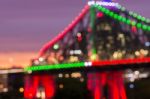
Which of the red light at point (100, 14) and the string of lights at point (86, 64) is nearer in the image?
the string of lights at point (86, 64)

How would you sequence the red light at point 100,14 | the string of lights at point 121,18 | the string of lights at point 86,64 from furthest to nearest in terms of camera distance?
1. the red light at point 100,14
2. the string of lights at point 121,18
3. the string of lights at point 86,64

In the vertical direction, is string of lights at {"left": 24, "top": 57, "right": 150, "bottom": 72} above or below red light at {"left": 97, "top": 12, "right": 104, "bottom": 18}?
below

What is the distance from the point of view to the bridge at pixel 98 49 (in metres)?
91.8

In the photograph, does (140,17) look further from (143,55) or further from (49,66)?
(49,66)

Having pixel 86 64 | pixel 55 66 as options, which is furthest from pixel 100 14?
pixel 86 64

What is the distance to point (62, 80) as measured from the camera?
128500 millimetres

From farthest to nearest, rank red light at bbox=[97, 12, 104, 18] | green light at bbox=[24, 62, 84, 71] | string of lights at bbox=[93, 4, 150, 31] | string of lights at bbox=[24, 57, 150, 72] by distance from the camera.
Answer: red light at bbox=[97, 12, 104, 18] → green light at bbox=[24, 62, 84, 71] → string of lights at bbox=[93, 4, 150, 31] → string of lights at bbox=[24, 57, 150, 72]

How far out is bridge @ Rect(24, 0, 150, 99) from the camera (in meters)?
91.8

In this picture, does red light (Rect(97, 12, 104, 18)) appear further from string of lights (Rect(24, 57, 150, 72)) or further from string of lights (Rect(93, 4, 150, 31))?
string of lights (Rect(24, 57, 150, 72))

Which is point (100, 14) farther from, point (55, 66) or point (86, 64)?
point (86, 64)

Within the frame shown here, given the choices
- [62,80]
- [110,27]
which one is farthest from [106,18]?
[62,80]

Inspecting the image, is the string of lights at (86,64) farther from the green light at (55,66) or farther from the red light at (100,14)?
the red light at (100,14)

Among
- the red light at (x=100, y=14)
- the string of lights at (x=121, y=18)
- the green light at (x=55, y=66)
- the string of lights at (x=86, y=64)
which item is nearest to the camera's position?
the string of lights at (x=86, y=64)

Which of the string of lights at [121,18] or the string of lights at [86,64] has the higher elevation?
the string of lights at [121,18]
